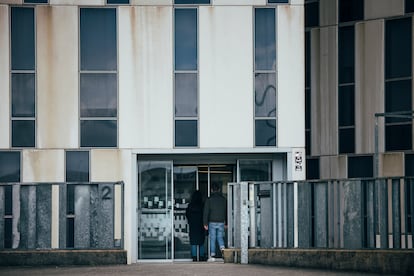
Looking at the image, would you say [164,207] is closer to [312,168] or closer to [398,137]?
[312,168]

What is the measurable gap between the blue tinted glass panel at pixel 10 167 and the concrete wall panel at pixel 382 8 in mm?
12267

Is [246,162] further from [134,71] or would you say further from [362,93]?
[362,93]

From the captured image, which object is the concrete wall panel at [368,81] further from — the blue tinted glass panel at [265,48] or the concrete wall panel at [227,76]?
the concrete wall panel at [227,76]

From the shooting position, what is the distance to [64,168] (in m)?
26.7

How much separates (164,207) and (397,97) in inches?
340

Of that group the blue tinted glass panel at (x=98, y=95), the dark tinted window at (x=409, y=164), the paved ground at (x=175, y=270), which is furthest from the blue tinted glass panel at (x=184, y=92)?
the dark tinted window at (x=409, y=164)

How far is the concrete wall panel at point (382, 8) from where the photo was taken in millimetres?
32406

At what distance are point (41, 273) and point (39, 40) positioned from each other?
7.64 meters

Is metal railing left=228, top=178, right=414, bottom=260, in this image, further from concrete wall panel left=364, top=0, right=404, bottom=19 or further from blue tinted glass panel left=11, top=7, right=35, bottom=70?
concrete wall panel left=364, top=0, right=404, bottom=19

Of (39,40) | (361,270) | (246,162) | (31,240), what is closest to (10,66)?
(39,40)

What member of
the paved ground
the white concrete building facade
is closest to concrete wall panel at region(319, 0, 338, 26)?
the white concrete building facade

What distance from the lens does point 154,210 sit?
91.3ft

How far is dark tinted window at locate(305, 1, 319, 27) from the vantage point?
34594 mm

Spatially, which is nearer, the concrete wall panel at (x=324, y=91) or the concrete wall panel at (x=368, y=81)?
the concrete wall panel at (x=368, y=81)
